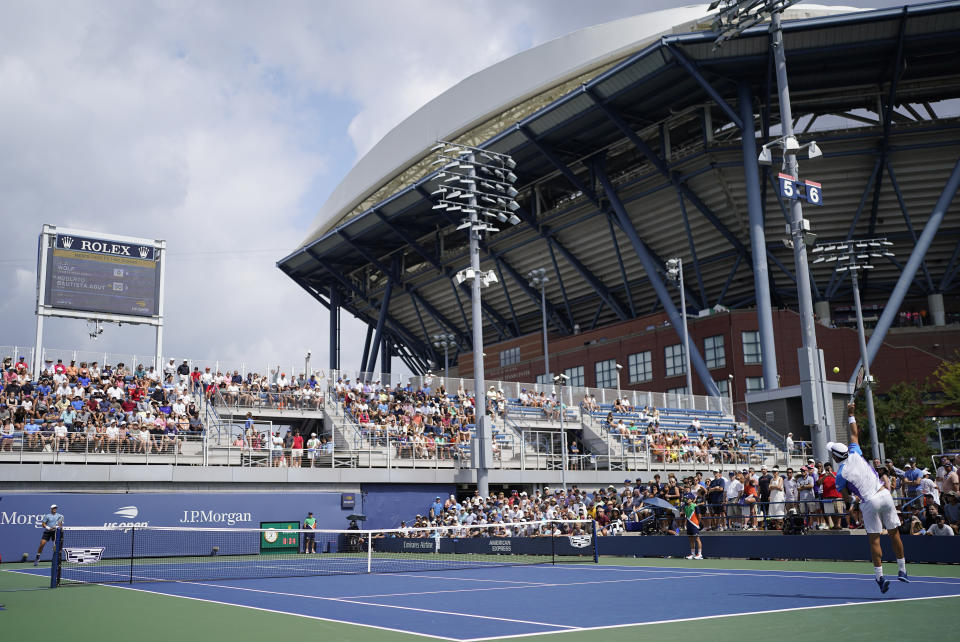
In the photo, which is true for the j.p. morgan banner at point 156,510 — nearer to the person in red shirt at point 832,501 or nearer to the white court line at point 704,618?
the person in red shirt at point 832,501

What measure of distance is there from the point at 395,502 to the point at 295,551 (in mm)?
4604

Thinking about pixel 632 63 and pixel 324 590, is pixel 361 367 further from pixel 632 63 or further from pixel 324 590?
pixel 324 590

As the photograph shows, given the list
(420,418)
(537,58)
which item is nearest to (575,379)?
(537,58)

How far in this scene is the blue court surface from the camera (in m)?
10.1

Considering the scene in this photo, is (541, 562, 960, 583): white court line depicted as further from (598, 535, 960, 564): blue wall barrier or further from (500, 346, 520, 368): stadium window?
(500, 346, 520, 368): stadium window

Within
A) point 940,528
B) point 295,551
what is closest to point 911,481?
point 940,528

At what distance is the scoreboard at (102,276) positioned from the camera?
3731 centimetres

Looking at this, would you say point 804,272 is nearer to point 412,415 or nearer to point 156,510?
point 412,415

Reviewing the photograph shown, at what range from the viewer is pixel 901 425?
45312 mm

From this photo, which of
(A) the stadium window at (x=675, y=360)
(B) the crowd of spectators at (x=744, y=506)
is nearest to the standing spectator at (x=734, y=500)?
(B) the crowd of spectators at (x=744, y=506)

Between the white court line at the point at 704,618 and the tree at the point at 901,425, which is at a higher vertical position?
the tree at the point at 901,425

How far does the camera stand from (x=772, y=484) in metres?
22.2

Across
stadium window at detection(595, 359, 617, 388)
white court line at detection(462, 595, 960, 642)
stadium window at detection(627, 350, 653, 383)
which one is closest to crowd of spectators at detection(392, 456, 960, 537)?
white court line at detection(462, 595, 960, 642)

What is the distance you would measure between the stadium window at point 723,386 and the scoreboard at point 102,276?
102 ft
